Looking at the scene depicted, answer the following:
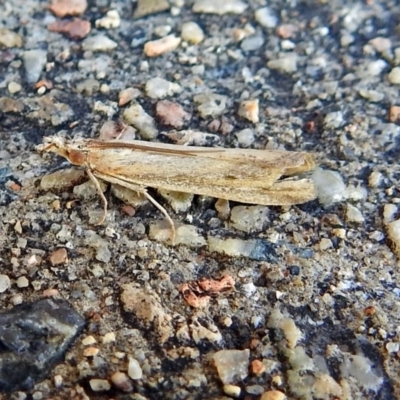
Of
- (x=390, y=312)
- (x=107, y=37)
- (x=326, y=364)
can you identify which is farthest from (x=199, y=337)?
(x=107, y=37)

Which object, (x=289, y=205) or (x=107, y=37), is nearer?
(x=289, y=205)

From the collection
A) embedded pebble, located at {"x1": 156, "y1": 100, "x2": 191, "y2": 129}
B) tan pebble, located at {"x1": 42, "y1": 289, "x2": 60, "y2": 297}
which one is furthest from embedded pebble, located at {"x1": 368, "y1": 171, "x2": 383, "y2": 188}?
tan pebble, located at {"x1": 42, "y1": 289, "x2": 60, "y2": 297}

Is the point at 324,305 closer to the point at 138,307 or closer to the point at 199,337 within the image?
the point at 199,337

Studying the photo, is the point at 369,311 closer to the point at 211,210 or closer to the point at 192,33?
the point at 211,210

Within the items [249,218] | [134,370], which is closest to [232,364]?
[134,370]

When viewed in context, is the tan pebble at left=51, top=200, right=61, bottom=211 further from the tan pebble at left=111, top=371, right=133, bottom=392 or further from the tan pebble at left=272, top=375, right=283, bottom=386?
the tan pebble at left=272, top=375, right=283, bottom=386

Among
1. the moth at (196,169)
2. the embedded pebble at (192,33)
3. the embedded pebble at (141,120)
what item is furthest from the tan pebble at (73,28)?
the moth at (196,169)

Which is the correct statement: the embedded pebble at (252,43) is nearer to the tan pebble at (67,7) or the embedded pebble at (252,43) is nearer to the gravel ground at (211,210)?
the gravel ground at (211,210)
